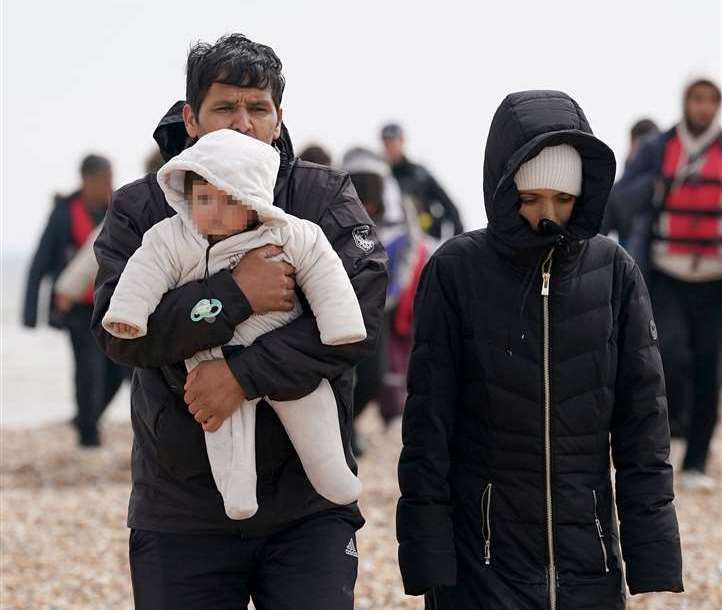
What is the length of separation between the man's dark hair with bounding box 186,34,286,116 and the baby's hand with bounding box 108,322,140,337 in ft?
1.90

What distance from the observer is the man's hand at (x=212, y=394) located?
326 centimetres

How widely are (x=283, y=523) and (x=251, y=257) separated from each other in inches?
24.6

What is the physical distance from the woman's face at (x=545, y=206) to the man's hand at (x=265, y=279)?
0.72 metres

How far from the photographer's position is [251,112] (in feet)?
11.4

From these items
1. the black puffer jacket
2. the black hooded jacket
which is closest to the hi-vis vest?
the black puffer jacket

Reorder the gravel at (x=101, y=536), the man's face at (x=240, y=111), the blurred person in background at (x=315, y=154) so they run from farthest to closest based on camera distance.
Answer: the blurred person in background at (x=315, y=154) → the gravel at (x=101, y=536) → the man's face at (x=240, y=111)

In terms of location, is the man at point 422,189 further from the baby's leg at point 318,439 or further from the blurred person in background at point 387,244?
the baby's leg at point 318,439

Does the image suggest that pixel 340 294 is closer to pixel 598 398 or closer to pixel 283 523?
pixel 283 523

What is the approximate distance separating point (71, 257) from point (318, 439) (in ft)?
22.7

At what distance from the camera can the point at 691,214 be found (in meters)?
7.88

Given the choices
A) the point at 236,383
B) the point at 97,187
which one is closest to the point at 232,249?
the point at 236,383

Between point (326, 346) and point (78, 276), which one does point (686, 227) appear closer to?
point (78, 276)

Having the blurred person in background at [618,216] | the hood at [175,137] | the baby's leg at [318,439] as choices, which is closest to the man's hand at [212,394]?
the baby's leg at [318,439]

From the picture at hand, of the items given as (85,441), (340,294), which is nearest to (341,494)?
(340,294)
